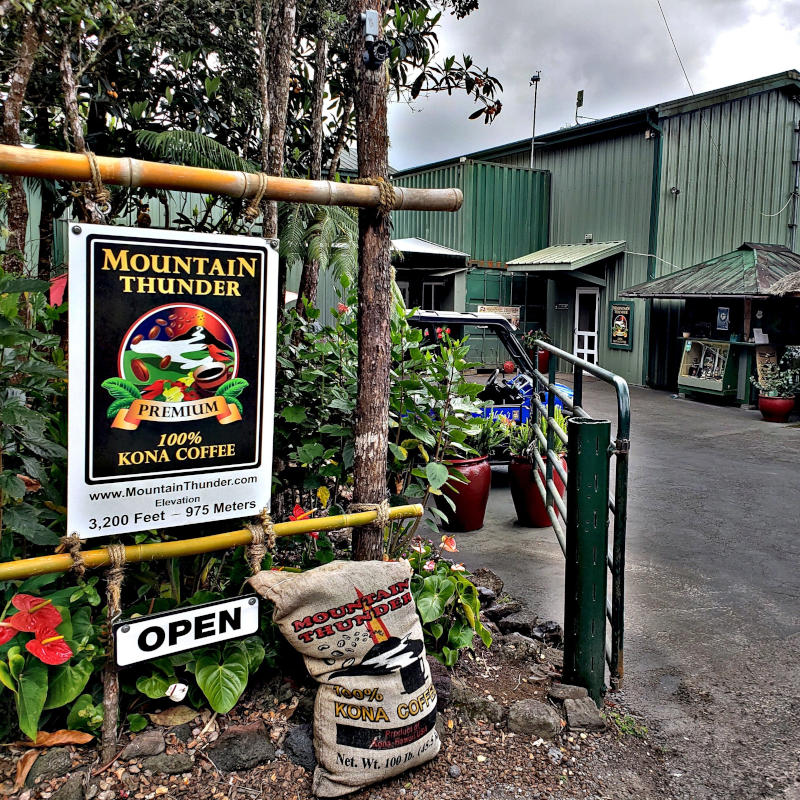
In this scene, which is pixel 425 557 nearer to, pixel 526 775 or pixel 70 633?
pixel 526 775

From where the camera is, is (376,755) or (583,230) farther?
(583,230)

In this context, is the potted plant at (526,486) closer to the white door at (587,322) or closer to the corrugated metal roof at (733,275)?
the corrugated metal roof at (733,275)

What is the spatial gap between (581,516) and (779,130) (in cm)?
1521

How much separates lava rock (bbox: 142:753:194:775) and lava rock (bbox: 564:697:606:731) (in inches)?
58.8

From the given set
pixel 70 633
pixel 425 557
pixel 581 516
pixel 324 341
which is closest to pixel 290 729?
pixel 70 633

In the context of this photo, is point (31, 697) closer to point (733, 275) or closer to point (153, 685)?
point (153, 685)

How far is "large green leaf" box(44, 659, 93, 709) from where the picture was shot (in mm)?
2510

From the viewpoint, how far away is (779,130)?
15.2 meters

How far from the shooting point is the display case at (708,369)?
14.3 meters

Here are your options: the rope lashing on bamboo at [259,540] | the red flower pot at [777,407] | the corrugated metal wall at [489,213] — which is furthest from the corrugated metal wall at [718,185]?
the rope lashing on bamboo at [259,540]

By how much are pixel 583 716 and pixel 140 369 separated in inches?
87.0

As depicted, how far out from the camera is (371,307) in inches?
115

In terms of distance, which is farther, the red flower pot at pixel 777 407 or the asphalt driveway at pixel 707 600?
the red flower pot at pixel 777 407

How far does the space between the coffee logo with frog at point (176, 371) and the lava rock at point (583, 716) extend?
182 centimetres
